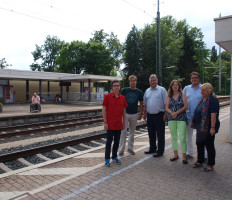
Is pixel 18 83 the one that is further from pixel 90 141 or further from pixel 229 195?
pixel 229 195

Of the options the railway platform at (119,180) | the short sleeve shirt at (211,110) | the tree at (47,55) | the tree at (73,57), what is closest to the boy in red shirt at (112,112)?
the railway platform at (119,180)

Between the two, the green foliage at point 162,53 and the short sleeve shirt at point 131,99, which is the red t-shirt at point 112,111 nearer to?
the short sleeve shirt at point 131,99

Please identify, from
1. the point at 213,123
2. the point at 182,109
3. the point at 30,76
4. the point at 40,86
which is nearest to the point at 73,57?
the point at 40,86

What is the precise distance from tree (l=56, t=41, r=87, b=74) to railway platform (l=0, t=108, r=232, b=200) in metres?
45.7

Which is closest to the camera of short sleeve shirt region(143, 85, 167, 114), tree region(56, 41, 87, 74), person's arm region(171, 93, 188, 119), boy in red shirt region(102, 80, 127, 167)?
boy in red shirt region(102, 80, 127, 167)

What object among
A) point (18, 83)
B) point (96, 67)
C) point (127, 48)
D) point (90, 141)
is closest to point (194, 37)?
point (127, 48)

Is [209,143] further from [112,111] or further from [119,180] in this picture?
[112,111]

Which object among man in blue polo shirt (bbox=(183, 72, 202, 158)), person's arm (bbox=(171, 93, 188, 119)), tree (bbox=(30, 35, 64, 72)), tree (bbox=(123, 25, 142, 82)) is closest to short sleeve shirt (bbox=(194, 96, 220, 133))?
person's arm (bbox=(171, 93, 188, 119))

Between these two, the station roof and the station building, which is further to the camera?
the station building

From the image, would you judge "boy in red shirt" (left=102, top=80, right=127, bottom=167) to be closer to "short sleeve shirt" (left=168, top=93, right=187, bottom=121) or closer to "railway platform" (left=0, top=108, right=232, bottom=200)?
"railway platform" (left=0, top=108, right=232, bottom=200)

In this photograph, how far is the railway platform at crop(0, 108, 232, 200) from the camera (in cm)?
347

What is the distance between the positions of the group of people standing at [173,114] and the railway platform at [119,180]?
0.34m

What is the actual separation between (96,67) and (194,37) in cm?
2787

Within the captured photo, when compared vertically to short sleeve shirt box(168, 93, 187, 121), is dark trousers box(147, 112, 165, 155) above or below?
below
